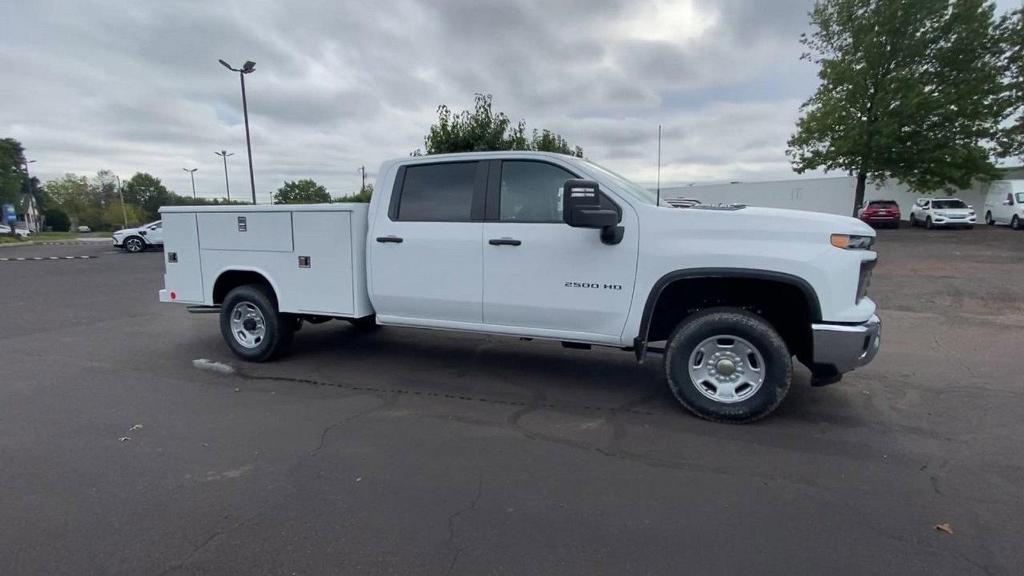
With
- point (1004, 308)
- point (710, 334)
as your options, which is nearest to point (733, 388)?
point (710, 334)

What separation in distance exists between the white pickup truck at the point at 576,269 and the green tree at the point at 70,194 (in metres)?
120

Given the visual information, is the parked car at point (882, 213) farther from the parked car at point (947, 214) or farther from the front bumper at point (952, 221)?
the front bumper at point (952, 221)

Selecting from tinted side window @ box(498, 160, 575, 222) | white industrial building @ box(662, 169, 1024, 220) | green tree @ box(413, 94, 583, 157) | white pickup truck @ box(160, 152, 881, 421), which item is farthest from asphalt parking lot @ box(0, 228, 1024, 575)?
white industrial building @ box(662, 169, 1024, 220)

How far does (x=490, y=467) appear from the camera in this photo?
3699mm

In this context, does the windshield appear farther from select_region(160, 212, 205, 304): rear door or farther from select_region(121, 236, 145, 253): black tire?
select_region(121, 236, 145, 253): black tire

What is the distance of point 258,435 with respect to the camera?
14.0 ft

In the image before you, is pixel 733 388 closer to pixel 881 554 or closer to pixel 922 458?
pixel 922 458

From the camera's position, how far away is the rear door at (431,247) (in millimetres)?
5094

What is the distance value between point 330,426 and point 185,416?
4.20ft

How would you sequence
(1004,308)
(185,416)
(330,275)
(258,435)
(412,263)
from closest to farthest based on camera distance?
(258,435), (185,416), (412,263), (330,275), (1004,308)

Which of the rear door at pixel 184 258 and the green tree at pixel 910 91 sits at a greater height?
the green tree at pixel 910 91

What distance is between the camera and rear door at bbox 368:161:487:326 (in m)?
5.09

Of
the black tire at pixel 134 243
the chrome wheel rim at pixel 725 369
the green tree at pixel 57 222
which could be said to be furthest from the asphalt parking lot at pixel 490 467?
the green tree at pixel 57 222


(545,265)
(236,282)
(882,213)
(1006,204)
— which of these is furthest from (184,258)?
(1006,204)
